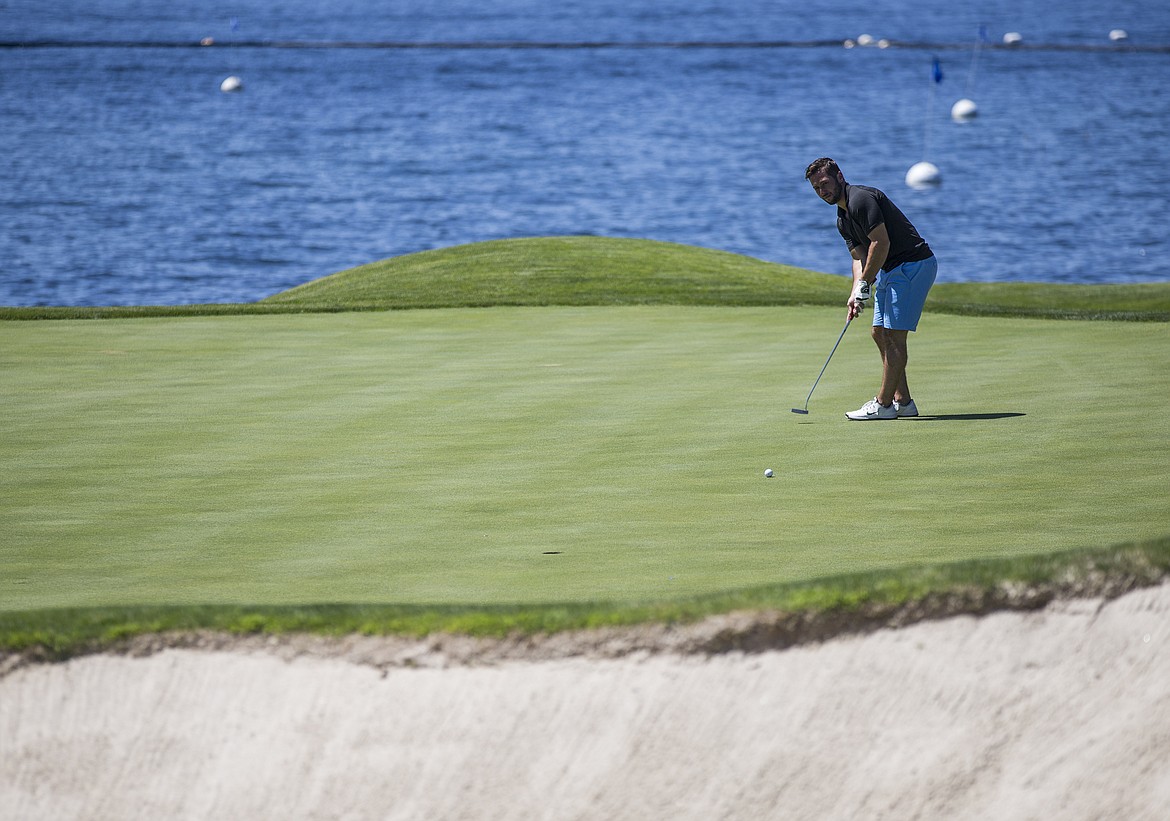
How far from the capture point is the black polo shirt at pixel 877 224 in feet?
33.8

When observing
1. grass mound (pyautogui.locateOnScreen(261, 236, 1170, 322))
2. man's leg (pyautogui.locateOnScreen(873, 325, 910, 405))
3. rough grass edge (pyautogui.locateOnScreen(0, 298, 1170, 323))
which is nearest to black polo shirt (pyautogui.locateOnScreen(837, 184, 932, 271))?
man's leg (pyautogui.locateOnScreen(873, 325, 910, 405))

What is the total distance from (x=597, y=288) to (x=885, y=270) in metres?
9.30

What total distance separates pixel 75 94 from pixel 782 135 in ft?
134

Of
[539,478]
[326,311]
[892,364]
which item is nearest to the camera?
[539,478]

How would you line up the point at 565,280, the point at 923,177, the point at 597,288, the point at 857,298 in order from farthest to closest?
1. the point at 923,177
2. the point at 565,280
3. the point at 597,288
4. the point at 857,298

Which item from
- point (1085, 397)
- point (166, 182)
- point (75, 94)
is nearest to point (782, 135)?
point (166, 182)

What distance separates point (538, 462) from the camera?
8656mm

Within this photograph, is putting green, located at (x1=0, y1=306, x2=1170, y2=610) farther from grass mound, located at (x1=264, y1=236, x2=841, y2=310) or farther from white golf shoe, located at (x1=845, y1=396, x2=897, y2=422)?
grass mound, located at (x1=264, y1=236, x2=841, y2=310)

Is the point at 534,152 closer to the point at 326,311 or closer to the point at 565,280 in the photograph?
the point at 565,280

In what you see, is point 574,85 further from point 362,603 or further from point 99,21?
point 362,603

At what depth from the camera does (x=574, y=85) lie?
323 feet

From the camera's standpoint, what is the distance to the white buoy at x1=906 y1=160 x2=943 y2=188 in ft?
198

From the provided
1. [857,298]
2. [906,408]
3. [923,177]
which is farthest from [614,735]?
[923,177]

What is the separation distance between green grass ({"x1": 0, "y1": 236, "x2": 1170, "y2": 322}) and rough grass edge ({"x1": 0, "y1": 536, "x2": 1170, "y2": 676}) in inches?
421
